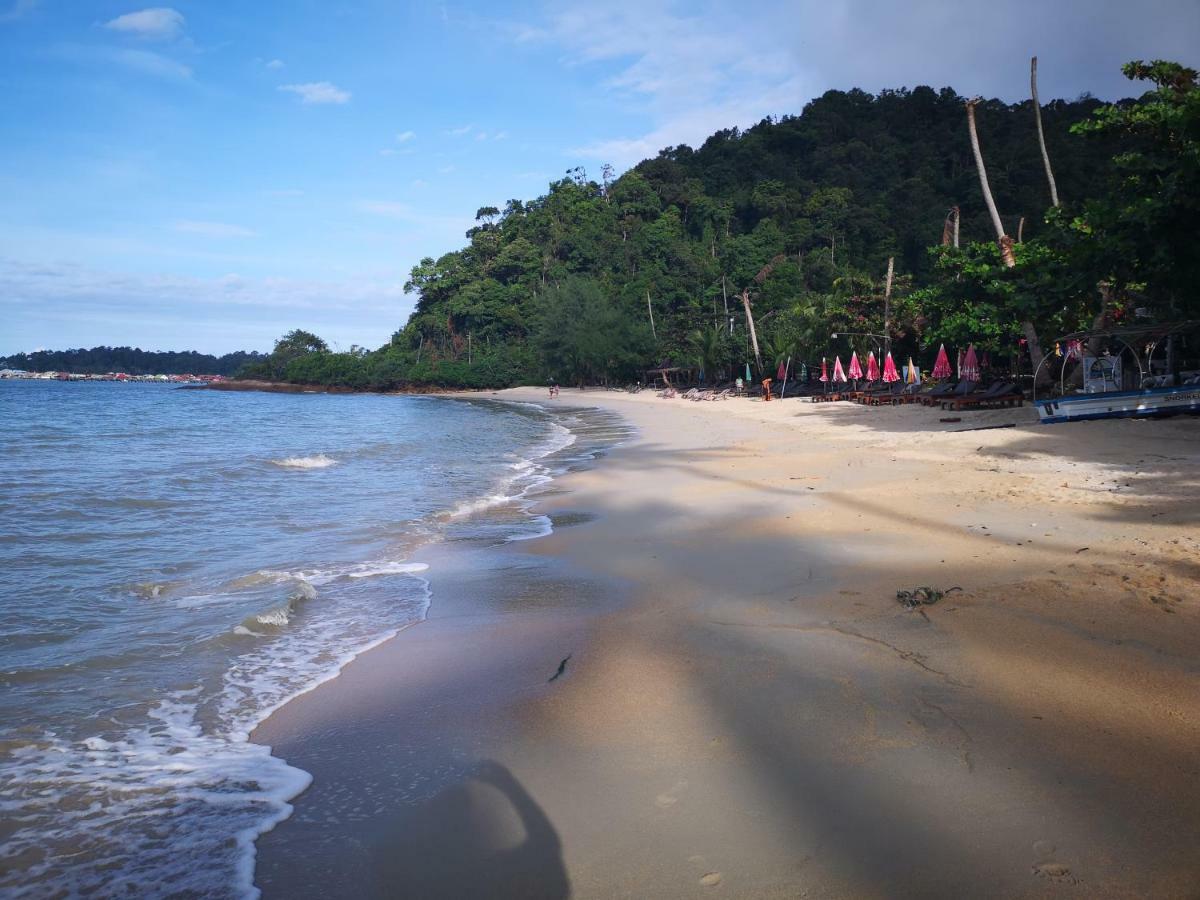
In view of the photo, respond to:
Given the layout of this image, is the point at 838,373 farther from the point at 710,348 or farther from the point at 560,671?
the point at 560,671

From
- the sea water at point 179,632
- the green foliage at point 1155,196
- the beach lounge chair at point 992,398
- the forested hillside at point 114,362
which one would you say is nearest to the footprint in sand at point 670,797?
the sea water at point 179,632

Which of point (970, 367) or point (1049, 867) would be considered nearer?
point (1049, 867)

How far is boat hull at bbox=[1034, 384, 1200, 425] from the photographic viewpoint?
13.6 metres

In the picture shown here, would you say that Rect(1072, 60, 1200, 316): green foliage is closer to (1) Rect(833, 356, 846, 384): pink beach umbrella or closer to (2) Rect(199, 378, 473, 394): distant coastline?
(1) Rect(833, 356, 846, 384): pink beach umbrella

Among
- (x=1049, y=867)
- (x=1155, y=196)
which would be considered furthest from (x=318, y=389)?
(x=1049, y=867)

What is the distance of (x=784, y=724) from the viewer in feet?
12.3

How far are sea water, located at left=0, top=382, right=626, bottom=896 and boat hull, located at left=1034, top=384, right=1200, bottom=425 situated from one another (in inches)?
393

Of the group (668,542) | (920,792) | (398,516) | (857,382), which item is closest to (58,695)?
Result: (920,792)

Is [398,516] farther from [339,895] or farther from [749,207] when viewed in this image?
[749,207]

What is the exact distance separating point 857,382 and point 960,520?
2590 cm

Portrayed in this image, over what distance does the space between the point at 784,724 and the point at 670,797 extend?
2.80ft

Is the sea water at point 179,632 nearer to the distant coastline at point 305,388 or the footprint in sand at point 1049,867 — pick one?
the footprint in sand at point 1049,867

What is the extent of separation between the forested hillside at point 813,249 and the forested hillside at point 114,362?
A: 87.7 metres

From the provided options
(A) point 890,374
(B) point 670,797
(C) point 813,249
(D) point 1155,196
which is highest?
(C) point 813,249
